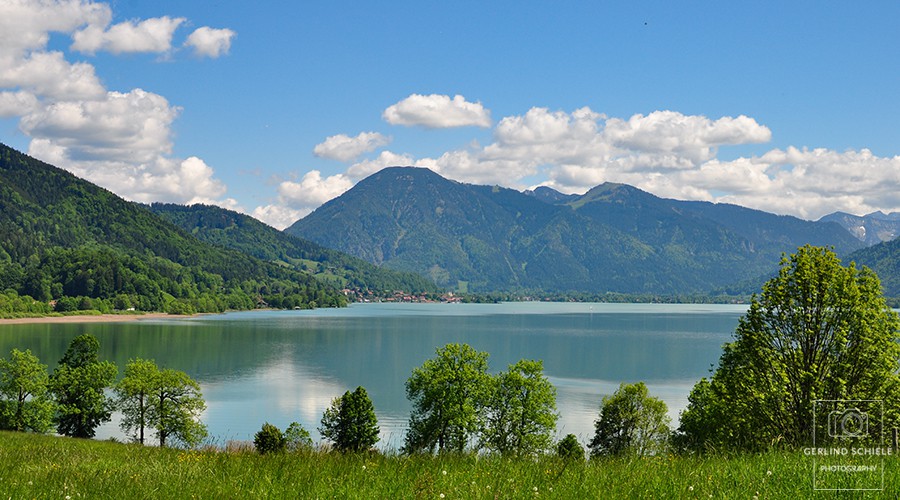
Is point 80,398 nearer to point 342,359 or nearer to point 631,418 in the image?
point 631,418

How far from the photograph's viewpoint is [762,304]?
23.8 metres

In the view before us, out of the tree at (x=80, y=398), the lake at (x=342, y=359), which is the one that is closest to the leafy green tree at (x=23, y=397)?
the tree at (x=80, y=398)

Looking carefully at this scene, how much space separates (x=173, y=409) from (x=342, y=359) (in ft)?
229

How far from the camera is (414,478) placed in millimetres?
8531

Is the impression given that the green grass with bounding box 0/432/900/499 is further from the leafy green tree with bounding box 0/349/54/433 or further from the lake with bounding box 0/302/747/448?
the leafy green tree with bounding box 0/349/54/433

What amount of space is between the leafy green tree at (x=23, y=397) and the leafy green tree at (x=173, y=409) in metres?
7.55

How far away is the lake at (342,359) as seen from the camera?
2921 inches

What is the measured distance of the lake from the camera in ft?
243

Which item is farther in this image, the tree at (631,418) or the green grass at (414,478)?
the tree at (631,418)

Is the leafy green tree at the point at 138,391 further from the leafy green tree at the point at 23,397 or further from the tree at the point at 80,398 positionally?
the leafy green tree at the point at 23,397

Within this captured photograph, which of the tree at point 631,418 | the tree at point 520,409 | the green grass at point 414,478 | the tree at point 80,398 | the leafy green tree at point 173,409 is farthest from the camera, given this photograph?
the tree at point 80,398

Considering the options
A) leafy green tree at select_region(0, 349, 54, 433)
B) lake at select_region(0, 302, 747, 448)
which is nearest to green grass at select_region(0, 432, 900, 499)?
lake at select_region(0, 302, 747, 448)

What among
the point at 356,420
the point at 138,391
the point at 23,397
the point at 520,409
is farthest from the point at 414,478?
the point at 23,397

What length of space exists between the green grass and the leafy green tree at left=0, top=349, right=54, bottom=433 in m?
48.9
